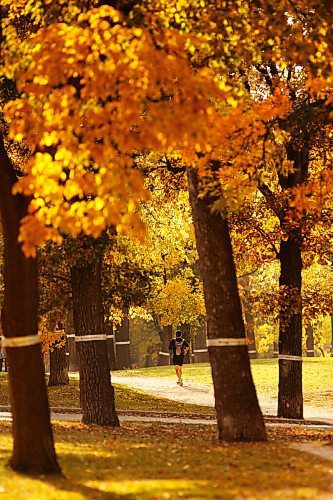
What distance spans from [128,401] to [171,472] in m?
16.6

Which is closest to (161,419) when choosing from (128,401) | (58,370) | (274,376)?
(128,401)

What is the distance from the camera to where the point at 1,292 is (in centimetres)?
2445

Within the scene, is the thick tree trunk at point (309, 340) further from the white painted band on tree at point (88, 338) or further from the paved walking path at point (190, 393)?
the white painted band on tree at point (88, 338)

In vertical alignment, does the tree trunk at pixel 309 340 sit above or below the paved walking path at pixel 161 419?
above

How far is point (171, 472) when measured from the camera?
450 inches

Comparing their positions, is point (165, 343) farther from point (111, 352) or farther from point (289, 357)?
point (289, 357)

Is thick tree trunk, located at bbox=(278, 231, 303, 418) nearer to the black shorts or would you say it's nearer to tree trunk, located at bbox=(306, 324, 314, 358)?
the black shorts

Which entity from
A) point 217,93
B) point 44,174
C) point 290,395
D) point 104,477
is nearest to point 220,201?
point 217,93

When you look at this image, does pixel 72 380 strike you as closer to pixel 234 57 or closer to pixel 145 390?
pixel 145 390

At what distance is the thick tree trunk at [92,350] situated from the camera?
60.8 feet

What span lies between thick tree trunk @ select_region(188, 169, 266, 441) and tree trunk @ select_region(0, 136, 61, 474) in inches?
134

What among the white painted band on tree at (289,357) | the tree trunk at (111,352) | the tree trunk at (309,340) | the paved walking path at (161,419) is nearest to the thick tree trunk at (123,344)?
the tree trunk at (111,352)

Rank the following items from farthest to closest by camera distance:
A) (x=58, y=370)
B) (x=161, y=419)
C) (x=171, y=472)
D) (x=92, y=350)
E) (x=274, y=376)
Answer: (x=274, y=376) → (x=58, y=370) → (x=161, y=419) → (x=92, y=350) → (x=171, y=472)

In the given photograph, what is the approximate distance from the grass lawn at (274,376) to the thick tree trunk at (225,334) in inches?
515
